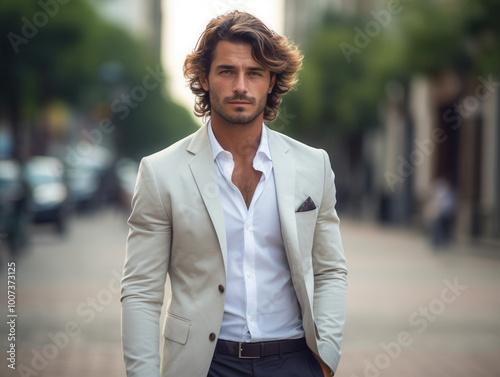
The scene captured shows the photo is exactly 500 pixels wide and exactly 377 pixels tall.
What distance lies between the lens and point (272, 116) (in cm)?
330

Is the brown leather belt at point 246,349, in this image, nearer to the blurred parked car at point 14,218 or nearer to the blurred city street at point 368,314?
the blurred city street at point 368,314

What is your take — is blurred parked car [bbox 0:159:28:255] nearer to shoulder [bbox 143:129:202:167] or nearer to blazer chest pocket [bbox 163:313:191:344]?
shoulder [bbox 143:129:202:167]

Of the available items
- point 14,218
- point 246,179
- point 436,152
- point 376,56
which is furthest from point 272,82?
point 376,56

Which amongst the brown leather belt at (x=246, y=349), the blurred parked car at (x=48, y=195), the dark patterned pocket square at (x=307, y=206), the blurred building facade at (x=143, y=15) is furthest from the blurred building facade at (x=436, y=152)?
the blurred building facade at (x=143, y=15)

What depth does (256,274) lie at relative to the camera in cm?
281

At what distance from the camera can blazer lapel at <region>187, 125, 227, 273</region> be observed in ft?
9.02

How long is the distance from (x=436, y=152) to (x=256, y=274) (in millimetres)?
29228

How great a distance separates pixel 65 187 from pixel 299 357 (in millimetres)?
22345

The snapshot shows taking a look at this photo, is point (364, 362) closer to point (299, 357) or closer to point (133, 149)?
point (299, 357)

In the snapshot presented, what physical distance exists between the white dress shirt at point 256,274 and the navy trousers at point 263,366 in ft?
0.23

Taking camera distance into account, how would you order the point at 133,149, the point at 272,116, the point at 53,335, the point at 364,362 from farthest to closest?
the point at 133,149, the point at 53,335, the point at 364,362, the point at 272,116

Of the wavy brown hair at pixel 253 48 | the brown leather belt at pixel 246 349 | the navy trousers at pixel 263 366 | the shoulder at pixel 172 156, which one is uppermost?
the wavy brown hair at pixel 253 48

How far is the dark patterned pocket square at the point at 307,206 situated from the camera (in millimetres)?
2904

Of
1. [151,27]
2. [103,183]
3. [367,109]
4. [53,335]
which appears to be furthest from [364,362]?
[151,27]
